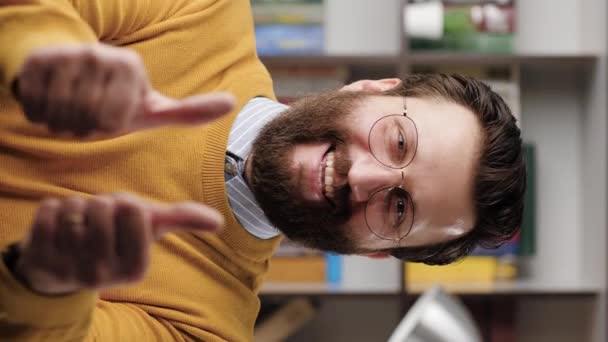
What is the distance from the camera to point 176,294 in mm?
1202

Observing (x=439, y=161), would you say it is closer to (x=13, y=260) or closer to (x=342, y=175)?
(x=342, y=175)

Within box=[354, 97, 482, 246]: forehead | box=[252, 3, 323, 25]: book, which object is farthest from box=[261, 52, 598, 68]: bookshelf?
box=[354, 97, 482, 246]: forehead

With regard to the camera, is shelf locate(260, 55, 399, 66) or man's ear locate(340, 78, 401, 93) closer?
man's ear locate(340, 78, 401, 93)

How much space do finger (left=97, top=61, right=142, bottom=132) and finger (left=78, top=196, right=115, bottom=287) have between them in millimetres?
54

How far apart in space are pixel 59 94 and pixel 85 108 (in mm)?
19

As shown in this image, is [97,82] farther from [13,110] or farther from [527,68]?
[527,68]

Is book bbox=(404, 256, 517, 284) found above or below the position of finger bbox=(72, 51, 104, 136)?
below

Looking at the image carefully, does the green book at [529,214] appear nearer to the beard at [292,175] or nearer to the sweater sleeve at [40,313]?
the beard at [292,175]

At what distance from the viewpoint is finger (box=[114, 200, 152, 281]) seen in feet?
1.83

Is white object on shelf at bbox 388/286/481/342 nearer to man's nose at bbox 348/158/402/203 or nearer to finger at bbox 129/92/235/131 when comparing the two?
man's nose at bbox 348/158/402/203

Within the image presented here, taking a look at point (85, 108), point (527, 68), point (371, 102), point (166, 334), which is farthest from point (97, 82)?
point (527, 68)

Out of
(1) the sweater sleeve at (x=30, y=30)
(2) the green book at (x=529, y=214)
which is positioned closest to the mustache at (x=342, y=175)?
(1) the sweater sleeve at (x=30, y=30)

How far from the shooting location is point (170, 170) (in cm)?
119

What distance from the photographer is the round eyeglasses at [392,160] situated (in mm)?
1263
